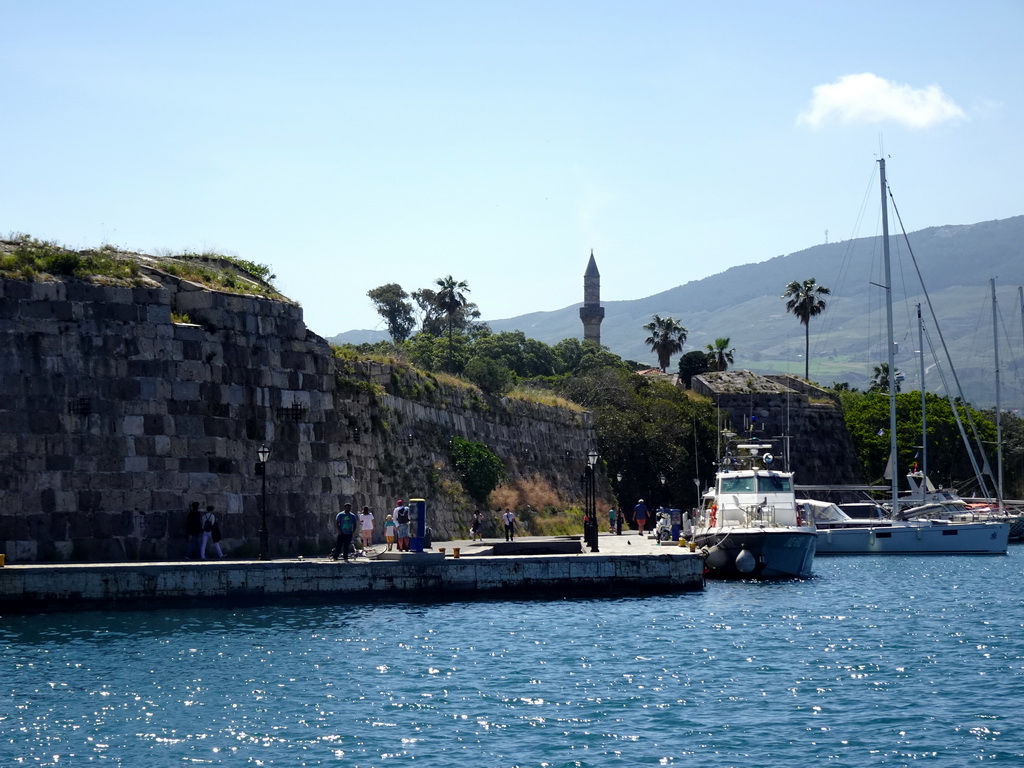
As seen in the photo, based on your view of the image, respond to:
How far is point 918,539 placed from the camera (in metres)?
52.8

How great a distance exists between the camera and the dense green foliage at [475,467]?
159 feet

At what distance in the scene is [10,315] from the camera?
97.2ft

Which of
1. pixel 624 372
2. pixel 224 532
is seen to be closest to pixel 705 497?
pixel 224 532

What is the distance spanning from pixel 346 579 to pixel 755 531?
1266 centimetres

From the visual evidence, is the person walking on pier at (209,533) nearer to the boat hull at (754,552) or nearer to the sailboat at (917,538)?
the boat hull at (754,552)

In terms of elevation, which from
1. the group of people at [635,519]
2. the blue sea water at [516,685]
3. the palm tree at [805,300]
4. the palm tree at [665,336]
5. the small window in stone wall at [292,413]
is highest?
the palm tree at [805,300]

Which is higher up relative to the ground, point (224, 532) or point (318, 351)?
point (318, 351)

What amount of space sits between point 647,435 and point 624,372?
1161cm

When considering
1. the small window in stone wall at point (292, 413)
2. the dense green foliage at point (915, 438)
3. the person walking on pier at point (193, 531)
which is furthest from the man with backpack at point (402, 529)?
the dense green foliage at point (915, 438)

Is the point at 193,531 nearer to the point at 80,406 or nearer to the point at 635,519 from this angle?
the point at 80,406

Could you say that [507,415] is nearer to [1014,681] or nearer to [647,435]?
[647,435]

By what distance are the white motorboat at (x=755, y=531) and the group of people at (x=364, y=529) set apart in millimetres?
8886

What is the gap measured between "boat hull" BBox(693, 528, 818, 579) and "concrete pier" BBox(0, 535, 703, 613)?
137 inches

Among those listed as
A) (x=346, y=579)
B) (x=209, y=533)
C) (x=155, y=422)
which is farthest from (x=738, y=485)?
(x=155, y=422)
